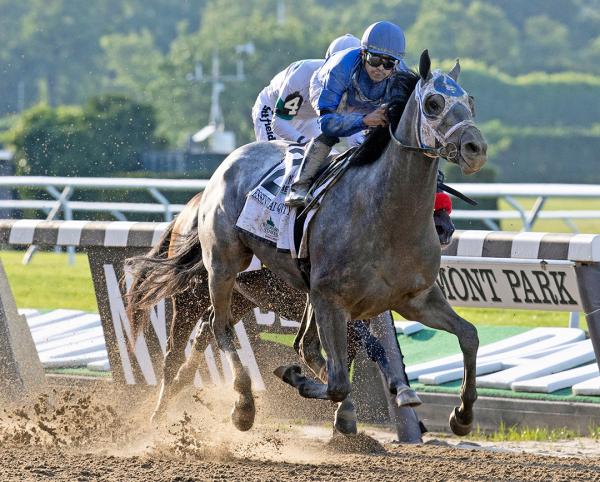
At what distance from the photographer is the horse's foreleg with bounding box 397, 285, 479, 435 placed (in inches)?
201

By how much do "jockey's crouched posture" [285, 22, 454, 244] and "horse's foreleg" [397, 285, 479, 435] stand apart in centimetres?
33

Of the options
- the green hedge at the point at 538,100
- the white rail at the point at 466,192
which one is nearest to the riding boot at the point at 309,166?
the white rail at the point at 466,192

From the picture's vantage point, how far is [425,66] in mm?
4555

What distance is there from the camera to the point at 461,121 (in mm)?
4395

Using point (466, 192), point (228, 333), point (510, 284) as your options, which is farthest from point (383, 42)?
point (466, 192)

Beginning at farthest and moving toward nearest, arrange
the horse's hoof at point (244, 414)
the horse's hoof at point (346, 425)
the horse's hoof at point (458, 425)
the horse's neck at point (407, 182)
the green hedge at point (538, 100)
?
the green hedge at point (538, 100) → the horse's hoof at point (244, 414) → the horse's hoof at point (346, 425) → the horse's hoof at point (458, 425) → the horse's neck at point (407, 182)

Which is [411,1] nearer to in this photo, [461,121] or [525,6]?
[525,6]

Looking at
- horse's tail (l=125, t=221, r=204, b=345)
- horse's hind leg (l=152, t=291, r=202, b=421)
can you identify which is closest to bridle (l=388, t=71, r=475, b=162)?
horse's tail (l=125, t=221, r=204, b=345)

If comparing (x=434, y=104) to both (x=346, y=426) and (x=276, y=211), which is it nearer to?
(x=276, y=211)

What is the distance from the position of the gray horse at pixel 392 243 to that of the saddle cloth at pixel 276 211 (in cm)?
9

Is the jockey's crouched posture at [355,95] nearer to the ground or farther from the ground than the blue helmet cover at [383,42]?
nearer to the ground

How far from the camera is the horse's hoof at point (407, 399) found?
5055mm

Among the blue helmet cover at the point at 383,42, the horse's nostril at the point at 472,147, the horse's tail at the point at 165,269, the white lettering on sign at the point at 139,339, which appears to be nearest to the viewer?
the horse's nostril at the point at 472,147

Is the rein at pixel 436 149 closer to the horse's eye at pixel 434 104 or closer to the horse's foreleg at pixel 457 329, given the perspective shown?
the horse's eye at pixel 434 104
